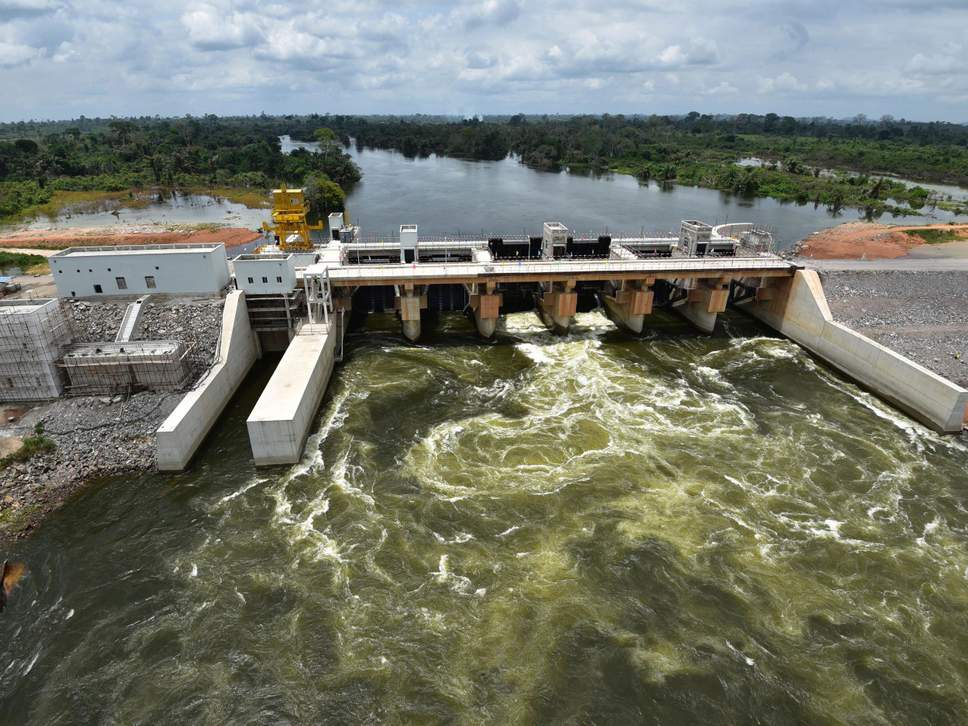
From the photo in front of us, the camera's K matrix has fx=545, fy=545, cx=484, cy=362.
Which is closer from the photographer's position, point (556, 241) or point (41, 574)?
point (41, 574)

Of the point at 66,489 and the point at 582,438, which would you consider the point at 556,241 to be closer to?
the point at 582,438

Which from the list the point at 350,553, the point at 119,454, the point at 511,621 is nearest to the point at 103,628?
the point at 350,553

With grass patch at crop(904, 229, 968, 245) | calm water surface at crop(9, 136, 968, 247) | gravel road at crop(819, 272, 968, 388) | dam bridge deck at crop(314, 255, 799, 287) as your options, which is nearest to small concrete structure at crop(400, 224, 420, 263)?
dam bridge deck at crop(314, 255, 799, 287)

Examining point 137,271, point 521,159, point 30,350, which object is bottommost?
point 30,350

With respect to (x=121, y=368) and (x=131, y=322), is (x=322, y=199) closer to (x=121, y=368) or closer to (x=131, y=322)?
(x=131, y=322)

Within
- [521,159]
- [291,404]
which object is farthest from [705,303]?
[521,159]
